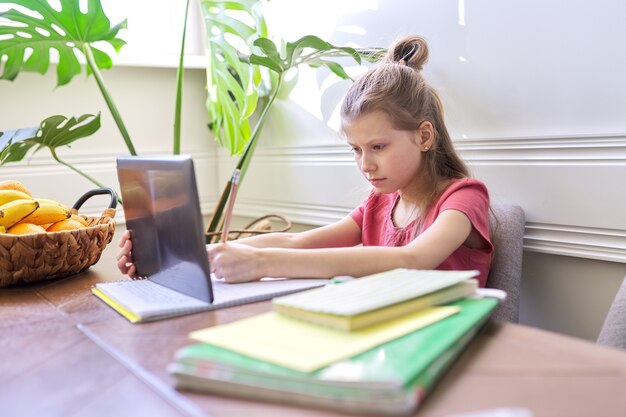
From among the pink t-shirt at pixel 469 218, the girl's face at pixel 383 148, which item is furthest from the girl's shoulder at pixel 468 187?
the girl's face at pixel 383 148

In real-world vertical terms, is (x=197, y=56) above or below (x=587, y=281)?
above

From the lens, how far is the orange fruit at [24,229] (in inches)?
43.8

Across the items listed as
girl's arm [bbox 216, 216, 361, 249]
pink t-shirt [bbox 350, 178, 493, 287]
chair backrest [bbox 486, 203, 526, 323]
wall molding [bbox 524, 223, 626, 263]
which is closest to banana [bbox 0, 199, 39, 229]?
girl's arm [bbox 216, 216, 361, 249]

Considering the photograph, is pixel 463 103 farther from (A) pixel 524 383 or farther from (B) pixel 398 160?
(A) pixel 524 383

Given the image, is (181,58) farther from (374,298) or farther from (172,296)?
(374,298)

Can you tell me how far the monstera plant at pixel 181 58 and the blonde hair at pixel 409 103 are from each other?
0.19m

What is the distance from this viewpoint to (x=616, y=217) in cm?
126

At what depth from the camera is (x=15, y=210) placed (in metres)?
1.12

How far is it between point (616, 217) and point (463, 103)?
439mm

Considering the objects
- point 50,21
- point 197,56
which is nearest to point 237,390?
point 50,21

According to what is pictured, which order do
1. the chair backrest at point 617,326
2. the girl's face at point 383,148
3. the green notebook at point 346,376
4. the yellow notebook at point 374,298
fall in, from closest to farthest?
the green notebook at point 346,376 < the yellow notebook at point 374,298 < the chair backrest at point 617,326 < the girl's face at point 383,148

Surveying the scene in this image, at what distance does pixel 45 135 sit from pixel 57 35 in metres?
0.28

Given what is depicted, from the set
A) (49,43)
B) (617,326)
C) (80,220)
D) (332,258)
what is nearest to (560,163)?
(617,326)

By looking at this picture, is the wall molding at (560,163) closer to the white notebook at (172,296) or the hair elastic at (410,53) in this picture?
the hair elastic at (410,53)
